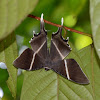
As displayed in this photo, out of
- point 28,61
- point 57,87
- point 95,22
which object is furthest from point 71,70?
point 95,22

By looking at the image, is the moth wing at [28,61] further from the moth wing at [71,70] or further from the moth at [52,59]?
the moth wing at [71,70]

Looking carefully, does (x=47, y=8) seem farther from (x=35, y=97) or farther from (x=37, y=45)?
(x=35, y=97)

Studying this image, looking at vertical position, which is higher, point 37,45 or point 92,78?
point 37,45

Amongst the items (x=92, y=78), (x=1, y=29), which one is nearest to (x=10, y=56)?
(x=92, y=78)

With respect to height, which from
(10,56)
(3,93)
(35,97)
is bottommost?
(3,93)

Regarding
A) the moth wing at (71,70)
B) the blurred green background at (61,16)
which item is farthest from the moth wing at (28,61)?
the blurred green background at (61,16)

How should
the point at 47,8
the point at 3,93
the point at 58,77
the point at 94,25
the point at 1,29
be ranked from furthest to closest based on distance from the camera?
the point at 3,93 < the point at 47,8 < the point at 58,77 < the point at 94,25 < the point at 1,29

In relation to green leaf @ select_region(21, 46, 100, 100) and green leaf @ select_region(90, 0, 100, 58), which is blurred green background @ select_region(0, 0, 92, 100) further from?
green leaf @ select_region(90, 0, 100, 58)

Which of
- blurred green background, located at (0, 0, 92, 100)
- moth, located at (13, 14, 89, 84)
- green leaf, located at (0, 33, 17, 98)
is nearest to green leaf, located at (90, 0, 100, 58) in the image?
moth, located at (13, 14, 89, 84)
